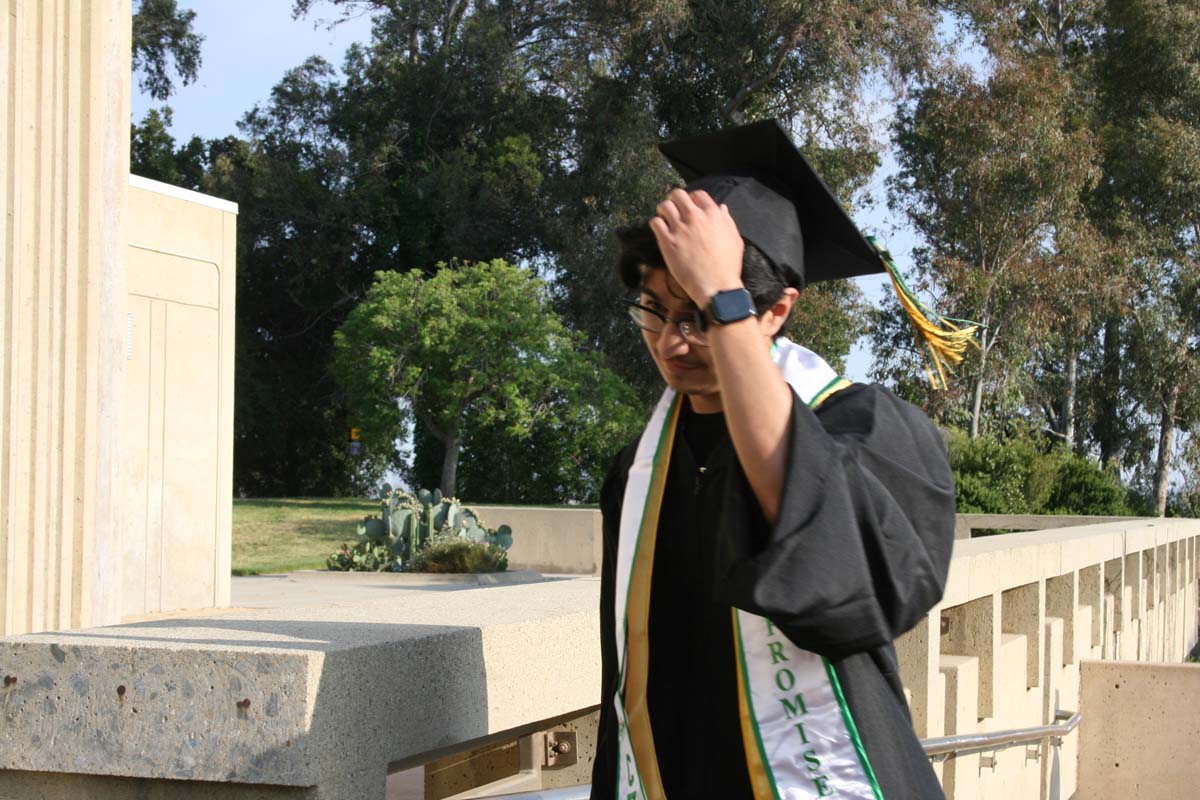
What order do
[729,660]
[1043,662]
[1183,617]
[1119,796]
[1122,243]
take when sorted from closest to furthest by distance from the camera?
[729,660]
[1043,662]
[1119,796]
[1183,617]
[1122,243]

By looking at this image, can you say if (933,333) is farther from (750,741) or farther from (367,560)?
(367,560)

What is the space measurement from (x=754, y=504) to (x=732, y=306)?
0.77 ft

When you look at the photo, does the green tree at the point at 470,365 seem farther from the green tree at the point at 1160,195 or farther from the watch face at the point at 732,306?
the watch face at the point at 732,306

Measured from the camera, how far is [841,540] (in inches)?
60.2

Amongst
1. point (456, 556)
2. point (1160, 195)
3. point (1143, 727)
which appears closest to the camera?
point (1143, 727)

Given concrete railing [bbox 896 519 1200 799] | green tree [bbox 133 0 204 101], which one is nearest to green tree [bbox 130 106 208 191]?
green tree [bbox 133 0 204 101]

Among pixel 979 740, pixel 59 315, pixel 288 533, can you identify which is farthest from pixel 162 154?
pixel 979 740

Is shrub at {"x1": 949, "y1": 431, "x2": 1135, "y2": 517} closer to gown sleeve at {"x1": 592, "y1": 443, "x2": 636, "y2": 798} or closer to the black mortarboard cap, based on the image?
the black mortarboard cap

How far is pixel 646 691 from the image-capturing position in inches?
70.6

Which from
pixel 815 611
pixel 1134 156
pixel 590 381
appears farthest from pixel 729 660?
pixel 1134 156

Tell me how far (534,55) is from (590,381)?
1091 cm

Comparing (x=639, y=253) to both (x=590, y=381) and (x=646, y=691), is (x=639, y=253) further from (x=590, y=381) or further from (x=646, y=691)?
(x=590, y=381)

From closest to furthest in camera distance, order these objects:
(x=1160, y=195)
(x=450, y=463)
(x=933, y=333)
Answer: (x=933, y=333) < (x=450, y=463) < (x=1160, y=195)

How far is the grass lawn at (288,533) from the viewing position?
735 inches
